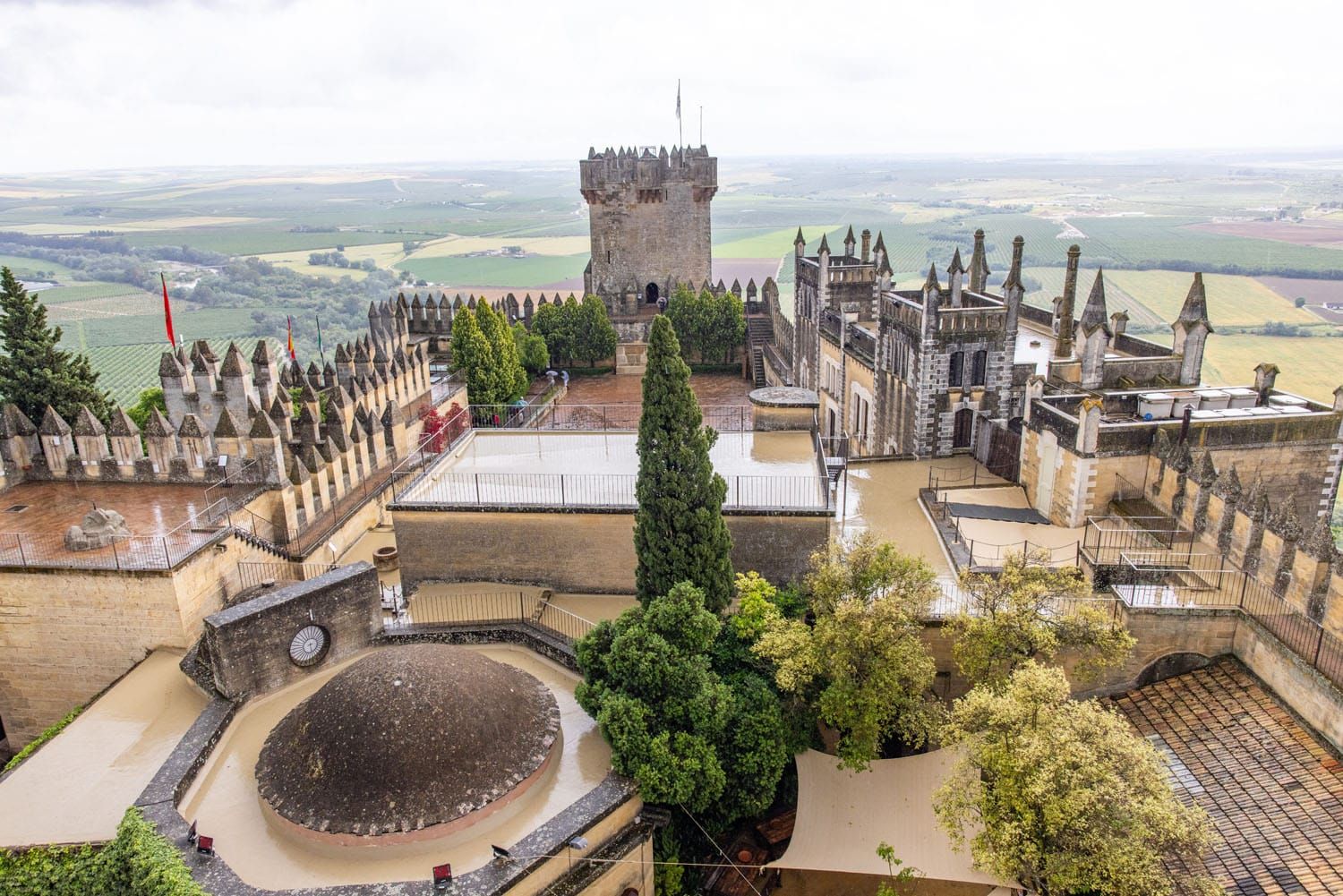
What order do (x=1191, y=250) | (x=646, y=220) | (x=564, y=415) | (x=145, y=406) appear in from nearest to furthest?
(x=145, y=406)
(x=564, y=415)
(x=646, y=220)
(x=1191, y=250)

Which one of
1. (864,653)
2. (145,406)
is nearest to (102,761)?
(864,653)

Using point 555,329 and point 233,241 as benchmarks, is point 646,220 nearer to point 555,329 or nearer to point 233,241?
point 555,329

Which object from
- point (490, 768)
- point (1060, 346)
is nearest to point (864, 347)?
point (1060, 346)

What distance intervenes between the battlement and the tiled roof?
Result: 43.2 meters

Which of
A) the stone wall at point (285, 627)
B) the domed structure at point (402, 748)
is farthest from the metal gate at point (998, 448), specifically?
the stone wall at point (285, 627)

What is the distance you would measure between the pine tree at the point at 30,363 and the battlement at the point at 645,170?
30.8 meters

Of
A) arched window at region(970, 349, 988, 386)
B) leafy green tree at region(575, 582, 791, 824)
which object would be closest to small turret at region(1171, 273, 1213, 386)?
arched window at region(970, 349, 988, 386)

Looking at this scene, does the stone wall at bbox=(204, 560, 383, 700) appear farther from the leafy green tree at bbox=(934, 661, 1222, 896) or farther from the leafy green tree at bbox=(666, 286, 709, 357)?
the leafy green tree at bbox=(666, 286, 709, 357)

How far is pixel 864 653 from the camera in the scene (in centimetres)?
1742

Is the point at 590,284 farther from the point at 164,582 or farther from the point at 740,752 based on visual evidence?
the point at 740,752

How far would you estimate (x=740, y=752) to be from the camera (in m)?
17.3

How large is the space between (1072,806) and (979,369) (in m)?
20.3

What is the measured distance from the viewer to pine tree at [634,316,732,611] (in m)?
19.1

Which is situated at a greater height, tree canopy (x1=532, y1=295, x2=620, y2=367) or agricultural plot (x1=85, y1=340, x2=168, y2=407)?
tree canopy (x1=532, y1=295, x2=620, y2=367)
